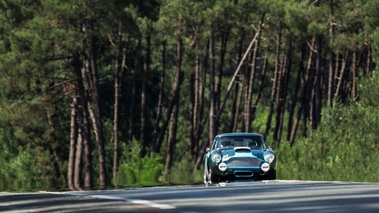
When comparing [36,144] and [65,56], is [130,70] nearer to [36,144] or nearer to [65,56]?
[36,144]

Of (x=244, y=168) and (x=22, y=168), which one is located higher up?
(x=244, y=168)

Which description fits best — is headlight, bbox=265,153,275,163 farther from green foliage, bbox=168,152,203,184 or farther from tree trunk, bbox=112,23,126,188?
tree trunk, bbox=112,23,126,188

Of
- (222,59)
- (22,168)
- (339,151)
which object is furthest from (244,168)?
(22,168)

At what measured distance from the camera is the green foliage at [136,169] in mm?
60862

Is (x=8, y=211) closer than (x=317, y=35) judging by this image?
Yes

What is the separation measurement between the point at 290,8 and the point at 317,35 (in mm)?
2375

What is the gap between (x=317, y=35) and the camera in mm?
70188

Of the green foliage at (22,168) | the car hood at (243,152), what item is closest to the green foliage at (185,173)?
the green foliage at (22,168)

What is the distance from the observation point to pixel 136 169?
207 feet

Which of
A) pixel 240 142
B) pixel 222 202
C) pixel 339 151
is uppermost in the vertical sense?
pixel 222 202

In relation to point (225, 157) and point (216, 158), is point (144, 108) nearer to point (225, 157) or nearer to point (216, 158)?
point (216, 158)

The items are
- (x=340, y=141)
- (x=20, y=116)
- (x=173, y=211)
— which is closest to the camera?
(x=173, y=211)

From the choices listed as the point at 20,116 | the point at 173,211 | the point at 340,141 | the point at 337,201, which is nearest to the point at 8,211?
the point at 173,211

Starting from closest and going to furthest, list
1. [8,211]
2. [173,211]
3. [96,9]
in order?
1. [173,211]
2. [8,211]
3. [96,9]
